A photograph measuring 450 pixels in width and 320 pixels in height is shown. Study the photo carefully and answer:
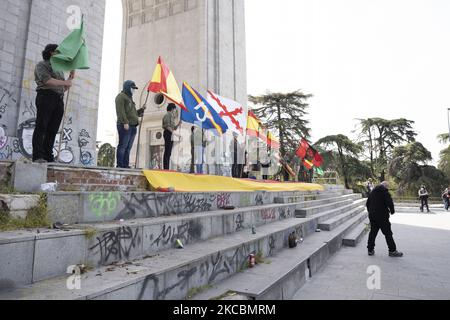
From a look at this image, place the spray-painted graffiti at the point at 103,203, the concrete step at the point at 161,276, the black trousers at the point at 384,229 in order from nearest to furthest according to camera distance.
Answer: the concrete step at the point at 161,276, the spray-painted graffiti at the point at 103,203, the black trousers at the point at 384,229

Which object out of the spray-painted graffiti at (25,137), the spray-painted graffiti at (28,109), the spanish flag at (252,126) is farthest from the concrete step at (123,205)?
the spanish flag at (252,126)

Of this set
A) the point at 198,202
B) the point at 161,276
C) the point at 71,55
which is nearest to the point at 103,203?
the point at 161,276

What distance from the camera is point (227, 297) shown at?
9.54 ft

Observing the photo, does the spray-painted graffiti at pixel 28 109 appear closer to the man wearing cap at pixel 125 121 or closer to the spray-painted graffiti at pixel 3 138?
the spray-painted graffiti at pixel 3 138

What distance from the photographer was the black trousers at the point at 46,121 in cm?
401

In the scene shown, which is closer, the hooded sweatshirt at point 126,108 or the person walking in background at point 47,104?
the person walking in background at point 47,104

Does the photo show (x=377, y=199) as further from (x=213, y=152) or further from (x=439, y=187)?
(x=439, y=187)

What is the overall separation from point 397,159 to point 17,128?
35.7 metres

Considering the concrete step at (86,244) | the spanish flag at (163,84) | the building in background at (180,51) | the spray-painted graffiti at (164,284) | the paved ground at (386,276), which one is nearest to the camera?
the concrete step at (86,244)

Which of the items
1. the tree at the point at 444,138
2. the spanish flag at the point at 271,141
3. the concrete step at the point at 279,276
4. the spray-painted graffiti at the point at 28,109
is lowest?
the concrete step at the point at 279,276

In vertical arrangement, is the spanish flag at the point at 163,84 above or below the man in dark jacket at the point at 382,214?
above

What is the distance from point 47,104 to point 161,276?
123 inches

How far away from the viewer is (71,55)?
432cm
